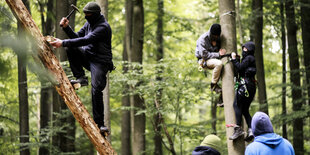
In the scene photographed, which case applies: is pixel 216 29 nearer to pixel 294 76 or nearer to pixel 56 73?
pixel 56 73

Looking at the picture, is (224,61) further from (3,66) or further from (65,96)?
(3,66)

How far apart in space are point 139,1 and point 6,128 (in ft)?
22.1

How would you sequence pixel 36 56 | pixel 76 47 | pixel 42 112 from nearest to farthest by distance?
pixel 36 56
pixel 76 47
pixel 42 112

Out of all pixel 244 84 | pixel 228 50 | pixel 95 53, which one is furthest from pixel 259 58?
pixel 95 53

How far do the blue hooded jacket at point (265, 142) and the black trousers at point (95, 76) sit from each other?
228 cm

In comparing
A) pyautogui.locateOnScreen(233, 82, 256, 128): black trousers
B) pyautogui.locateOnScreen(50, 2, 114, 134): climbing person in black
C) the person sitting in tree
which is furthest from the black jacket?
pyautogui.locateOnScreen(233, 82, 256, 128): black trousers

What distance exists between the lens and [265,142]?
12.4 feet

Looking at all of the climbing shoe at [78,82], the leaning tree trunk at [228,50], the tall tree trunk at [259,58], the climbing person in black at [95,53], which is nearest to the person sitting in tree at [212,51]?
the leaning tree trunk at [228,50]

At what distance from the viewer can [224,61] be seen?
17.7 ft

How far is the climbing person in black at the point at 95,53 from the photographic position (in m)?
4.77

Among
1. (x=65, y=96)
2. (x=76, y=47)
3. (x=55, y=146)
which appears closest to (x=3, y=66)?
(x=65, y=96)

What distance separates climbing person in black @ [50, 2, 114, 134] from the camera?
4.77 metres

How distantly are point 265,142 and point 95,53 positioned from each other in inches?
108

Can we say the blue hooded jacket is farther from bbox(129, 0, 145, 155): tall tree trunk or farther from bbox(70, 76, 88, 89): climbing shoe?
bbox(129, 0, 145, 155): tall tree trunk
